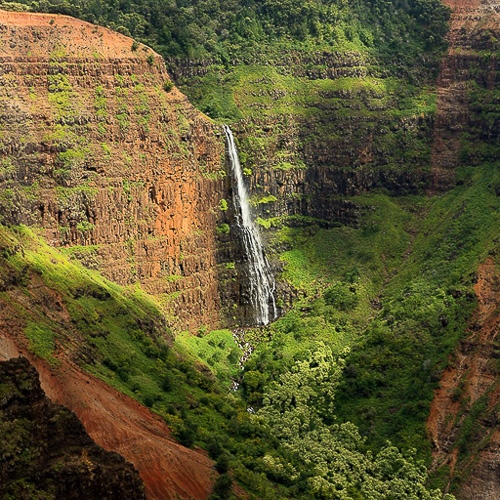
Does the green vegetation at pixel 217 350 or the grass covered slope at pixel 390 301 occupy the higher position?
the grass covered slope at pixel 390 301

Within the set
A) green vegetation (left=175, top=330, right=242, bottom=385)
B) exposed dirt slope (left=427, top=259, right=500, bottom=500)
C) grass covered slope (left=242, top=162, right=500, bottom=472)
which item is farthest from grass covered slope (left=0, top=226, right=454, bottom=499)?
exposed dirt slope (left=427, top=259, right=500, bottom=500)

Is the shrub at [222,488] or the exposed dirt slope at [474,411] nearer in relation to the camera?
the shrub at [222,488]

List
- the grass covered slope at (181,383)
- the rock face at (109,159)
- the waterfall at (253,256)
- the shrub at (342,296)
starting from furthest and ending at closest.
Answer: the waterfall at (253,256) < the shrub at (342,296) < the rock face at (109,159) < the grass covered slope at (181,383)

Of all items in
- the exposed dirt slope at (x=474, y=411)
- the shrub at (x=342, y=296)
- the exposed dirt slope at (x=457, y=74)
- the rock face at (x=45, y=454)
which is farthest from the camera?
the exposed dirt slope at (x=457, y=74)

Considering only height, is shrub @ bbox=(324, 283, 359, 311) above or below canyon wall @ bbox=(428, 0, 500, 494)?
below

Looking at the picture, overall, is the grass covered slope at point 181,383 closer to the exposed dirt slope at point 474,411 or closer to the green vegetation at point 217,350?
the green vegetation at point 217,350

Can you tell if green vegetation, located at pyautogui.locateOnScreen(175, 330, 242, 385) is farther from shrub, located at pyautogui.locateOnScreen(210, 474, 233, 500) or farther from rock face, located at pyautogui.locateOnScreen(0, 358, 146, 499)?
rock face, located at pyautogui.locateOnScreen(0, 358, 146, 499)

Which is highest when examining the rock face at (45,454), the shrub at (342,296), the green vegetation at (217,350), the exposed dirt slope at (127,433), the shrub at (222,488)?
the rock face at (45,454)

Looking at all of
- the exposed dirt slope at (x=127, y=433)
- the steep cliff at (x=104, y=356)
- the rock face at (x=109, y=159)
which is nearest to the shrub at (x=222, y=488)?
the exposed dirt slope at (x=127, y=433)
